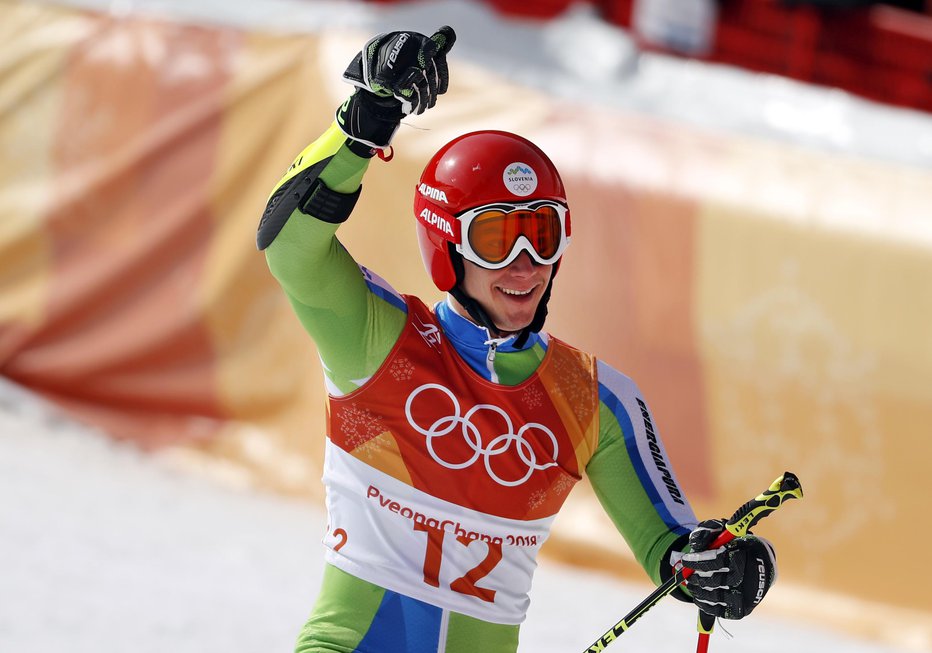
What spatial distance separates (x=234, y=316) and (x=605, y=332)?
196 centimetres

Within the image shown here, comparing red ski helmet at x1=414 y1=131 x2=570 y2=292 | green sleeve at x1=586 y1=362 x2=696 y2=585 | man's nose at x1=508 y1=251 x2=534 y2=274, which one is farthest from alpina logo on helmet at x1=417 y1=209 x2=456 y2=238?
green sleeve at x1=586 y1=362 x2=696 y2=585

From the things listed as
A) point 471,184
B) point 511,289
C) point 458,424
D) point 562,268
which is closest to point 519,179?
point 471,184

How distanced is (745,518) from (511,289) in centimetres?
66

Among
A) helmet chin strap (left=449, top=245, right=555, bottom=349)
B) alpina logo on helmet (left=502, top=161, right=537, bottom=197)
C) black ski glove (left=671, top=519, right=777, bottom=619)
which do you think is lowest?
black ski glove (left=671, top=519, right=777, bottom=619)

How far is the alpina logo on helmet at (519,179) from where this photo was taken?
2.90 metres

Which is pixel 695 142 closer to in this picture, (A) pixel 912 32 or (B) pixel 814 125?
(B) pixel 814 125

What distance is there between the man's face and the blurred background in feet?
8.68

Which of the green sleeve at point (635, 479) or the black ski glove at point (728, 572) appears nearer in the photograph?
the black ski glove at point (728, 572)

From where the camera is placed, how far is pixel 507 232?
2877mm

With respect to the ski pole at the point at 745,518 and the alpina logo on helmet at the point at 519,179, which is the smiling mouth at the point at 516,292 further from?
the ski pole at the point at 745,518

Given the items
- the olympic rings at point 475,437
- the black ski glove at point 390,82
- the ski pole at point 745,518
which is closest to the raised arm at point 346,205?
the black ski glove at point 390,82

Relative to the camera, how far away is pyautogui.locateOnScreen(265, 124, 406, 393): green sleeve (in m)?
2.69

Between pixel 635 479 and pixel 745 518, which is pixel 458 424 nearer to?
pixel 635 479

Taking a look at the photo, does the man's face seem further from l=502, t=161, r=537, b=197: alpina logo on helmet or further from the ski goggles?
l=502, t=161, r=537, b=197: alpina logo on helmet
